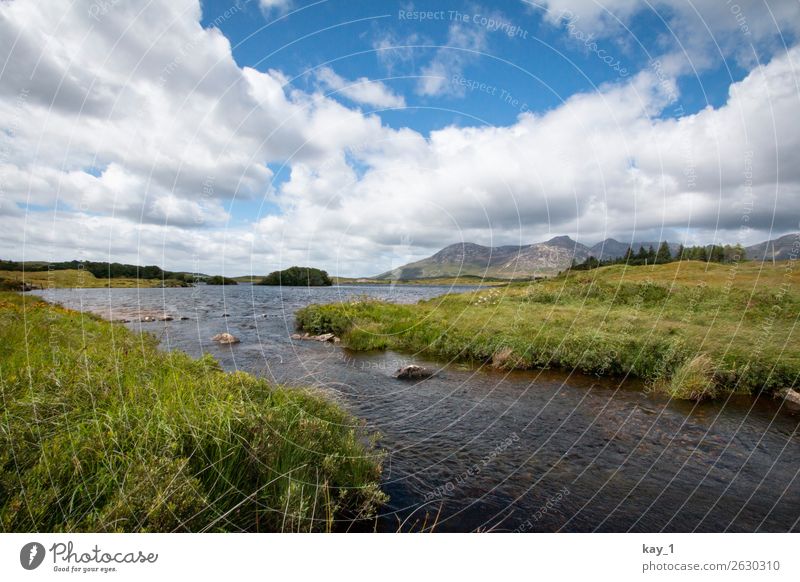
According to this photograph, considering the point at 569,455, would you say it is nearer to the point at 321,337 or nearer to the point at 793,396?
the point at 793,396

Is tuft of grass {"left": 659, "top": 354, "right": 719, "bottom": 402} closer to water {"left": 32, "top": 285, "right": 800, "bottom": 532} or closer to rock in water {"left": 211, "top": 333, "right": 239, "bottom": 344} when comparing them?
water {"left": 32, "top": 285, "right": 800, "bottom": 532}

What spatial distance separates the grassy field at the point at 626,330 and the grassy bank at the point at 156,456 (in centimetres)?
851

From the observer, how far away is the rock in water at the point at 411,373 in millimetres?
14906

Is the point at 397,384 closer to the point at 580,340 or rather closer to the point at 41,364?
the point at 580,340

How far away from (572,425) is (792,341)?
12.4 meters

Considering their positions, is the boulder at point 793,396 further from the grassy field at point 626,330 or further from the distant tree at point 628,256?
the distant tree at point 628,256

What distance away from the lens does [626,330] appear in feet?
59.9
